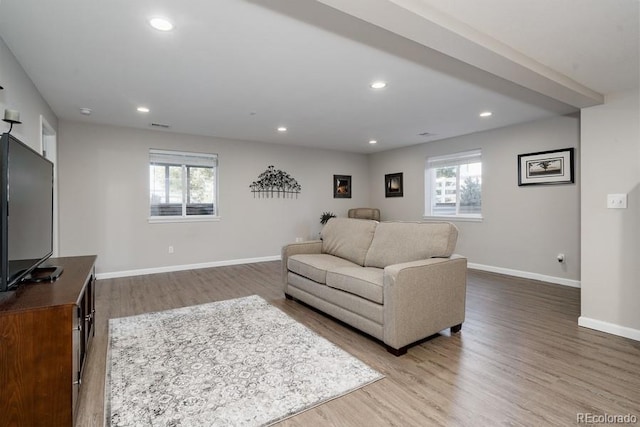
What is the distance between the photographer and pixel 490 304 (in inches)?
138

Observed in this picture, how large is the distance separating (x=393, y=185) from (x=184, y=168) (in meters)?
4.18

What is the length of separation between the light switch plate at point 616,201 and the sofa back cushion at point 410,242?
1.41 metres

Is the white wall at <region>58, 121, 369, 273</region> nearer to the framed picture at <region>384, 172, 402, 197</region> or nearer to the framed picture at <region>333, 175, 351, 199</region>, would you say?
the framed picture at <region>333, 175, 351, 199</region>

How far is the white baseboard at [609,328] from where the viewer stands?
2666mm

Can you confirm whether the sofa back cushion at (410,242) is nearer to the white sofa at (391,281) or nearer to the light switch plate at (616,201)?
the white sofa at (391,281)

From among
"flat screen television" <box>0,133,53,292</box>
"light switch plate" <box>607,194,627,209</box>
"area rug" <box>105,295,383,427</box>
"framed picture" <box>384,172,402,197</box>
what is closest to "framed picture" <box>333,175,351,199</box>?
"framed picture" <box>384,172,402,197</box>

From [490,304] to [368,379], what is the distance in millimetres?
2184

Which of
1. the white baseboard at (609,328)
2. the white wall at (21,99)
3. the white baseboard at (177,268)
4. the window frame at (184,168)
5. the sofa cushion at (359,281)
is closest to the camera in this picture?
the white wall at (21,99)

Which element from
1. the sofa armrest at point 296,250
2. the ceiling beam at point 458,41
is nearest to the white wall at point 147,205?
the sofa armrest at point 296,250

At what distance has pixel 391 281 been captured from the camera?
2.27 m

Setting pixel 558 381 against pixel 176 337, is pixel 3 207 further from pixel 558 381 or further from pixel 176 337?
pixel 558 381

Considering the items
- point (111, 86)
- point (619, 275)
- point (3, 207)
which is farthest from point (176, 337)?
point (619, 275)

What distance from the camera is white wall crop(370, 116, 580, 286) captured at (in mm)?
4266

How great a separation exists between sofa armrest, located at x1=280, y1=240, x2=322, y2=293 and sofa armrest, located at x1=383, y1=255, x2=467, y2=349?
1.58 meters
